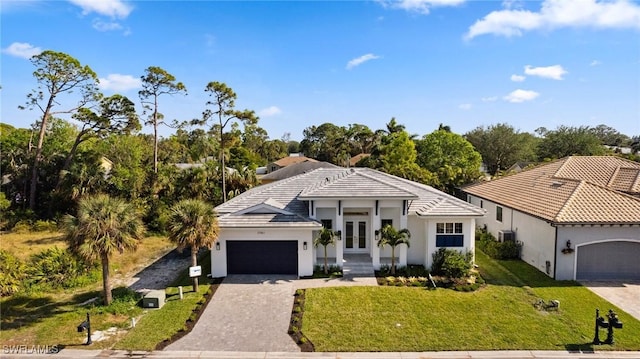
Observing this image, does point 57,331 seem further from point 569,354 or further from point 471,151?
point 471,151

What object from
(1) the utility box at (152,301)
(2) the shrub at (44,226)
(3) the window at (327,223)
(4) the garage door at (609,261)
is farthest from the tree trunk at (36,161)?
(4) the garage door at (609,261)

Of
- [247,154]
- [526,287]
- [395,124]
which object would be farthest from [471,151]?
[247,154]

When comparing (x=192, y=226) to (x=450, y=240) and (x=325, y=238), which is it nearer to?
(x=325, y=238)

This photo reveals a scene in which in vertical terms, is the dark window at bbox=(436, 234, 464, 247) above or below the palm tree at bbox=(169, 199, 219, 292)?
below

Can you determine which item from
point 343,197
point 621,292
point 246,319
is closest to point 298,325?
point 246,319

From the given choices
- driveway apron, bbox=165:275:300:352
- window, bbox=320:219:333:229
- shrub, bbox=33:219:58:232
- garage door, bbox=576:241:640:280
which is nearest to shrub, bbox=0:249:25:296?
driveway apron, bbox=165:275:300:352

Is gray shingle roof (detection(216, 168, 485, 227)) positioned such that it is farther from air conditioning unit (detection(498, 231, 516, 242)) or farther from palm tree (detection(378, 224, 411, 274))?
air conditioning unit (detection(498, 231, 516, 242))

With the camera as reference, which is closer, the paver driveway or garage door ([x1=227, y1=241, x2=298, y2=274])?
the paver driveway
